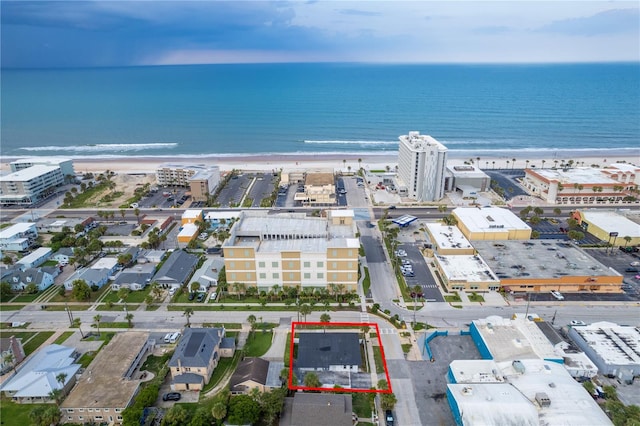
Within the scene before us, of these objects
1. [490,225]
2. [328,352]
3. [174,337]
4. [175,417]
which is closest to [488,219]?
[490,225]

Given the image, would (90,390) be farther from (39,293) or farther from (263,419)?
(39,293)

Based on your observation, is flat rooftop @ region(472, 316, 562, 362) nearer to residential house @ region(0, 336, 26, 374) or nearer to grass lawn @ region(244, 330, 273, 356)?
grass lawn @ region(244, 330, 273, 356)

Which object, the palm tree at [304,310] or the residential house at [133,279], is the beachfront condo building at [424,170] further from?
the residential house at [133,279]

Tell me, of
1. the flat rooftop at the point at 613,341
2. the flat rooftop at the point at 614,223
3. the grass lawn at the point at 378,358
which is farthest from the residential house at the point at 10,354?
the flat rooftop at the point at 614,223

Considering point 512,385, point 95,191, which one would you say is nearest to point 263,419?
point 512,385

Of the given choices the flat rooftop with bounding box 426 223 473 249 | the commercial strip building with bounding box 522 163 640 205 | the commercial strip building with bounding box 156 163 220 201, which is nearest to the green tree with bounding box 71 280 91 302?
the commercial strip building with bounding box 156 163 220 201

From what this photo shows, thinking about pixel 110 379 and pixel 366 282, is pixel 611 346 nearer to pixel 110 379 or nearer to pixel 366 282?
pixel 366 282

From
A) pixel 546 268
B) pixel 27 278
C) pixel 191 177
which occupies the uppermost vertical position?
pixel 191 177
